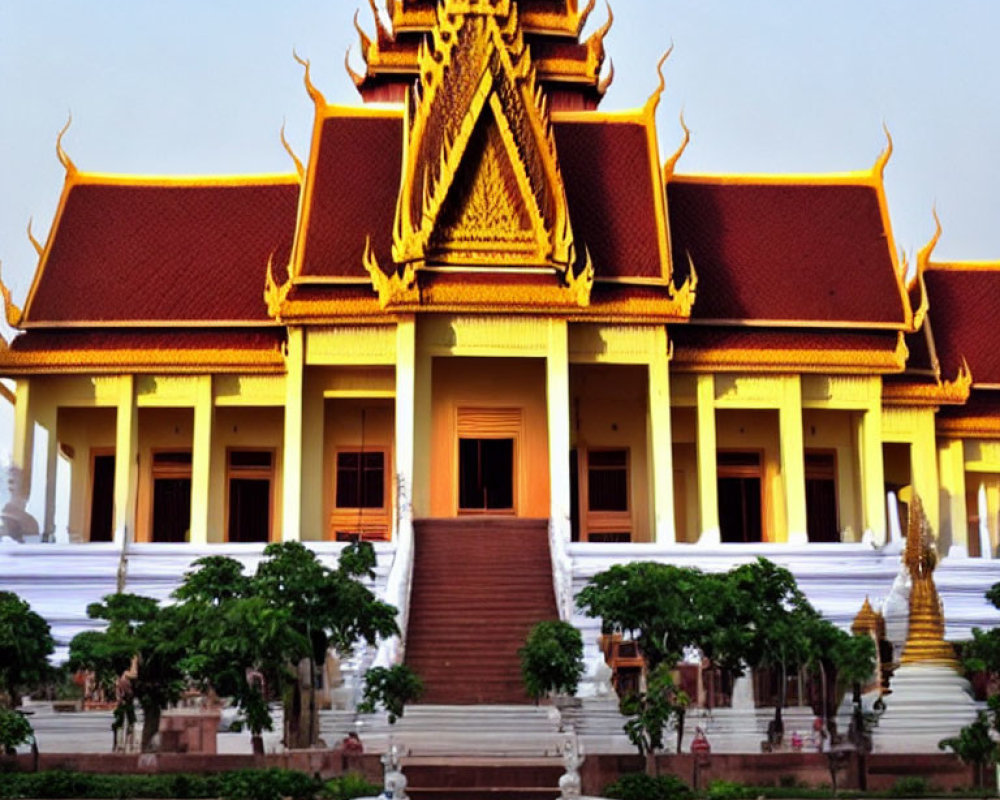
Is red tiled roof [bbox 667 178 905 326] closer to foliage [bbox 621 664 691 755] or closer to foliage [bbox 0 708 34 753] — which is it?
foliage [bbox 621 664 691 755]

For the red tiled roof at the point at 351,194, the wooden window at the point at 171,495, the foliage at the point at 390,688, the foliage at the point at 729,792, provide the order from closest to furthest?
the foliage at the point at 729,792 → the foliage at the point at 390,688 → the red tiled roof at the point at 351,194 → the wooden window at the point at 171,495

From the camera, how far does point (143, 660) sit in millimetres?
15500

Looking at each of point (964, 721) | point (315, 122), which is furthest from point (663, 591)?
point (315, 122)

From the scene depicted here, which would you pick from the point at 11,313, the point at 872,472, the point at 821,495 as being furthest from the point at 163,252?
the point at 872,472

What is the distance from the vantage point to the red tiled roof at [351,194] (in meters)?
23.3

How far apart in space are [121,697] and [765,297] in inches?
433

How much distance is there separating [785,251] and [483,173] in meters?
4.46

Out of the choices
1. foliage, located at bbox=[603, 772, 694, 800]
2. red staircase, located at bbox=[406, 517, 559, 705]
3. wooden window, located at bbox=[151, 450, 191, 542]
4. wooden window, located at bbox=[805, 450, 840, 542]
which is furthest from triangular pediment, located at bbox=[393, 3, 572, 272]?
foliage, located at bbox=[603, 772, 694, 800]

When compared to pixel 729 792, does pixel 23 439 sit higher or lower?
higher

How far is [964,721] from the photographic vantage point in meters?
16.3

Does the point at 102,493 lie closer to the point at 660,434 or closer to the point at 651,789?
the point at 660,434

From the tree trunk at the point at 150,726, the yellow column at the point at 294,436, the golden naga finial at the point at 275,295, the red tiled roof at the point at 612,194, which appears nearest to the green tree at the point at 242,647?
the tree trunk at the point at 150,726

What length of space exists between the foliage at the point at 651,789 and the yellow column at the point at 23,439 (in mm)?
11311

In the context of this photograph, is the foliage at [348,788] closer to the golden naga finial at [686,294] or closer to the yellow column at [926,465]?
the golden naga finial at [686,294]
